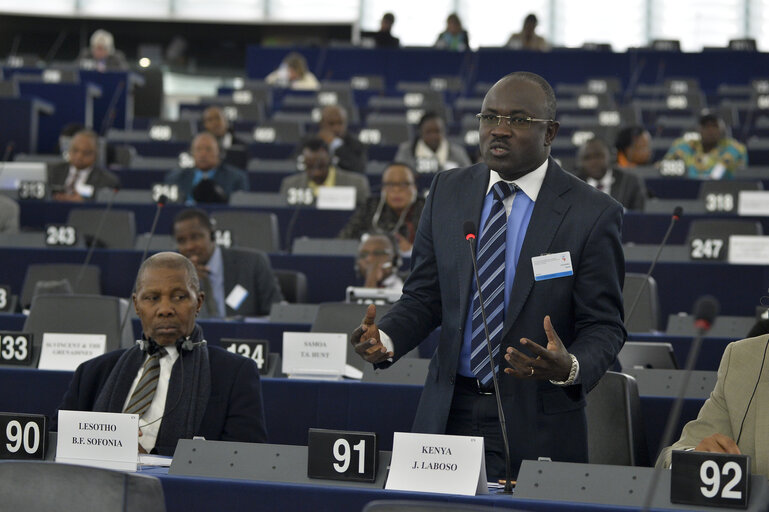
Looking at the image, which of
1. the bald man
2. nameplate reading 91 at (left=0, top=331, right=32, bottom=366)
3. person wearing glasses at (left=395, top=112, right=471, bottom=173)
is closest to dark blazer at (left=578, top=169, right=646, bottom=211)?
person wearing glasses at (left=395, top=112, right=471, bottom=173)

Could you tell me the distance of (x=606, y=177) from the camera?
316 inches

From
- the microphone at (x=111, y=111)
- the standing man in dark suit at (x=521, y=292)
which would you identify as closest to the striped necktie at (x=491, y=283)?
the standing man in dark suit at (x=521, y=292)

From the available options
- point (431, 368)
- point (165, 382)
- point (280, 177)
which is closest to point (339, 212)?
point (280, 177)

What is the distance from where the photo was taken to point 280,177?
Answer: 929 cm

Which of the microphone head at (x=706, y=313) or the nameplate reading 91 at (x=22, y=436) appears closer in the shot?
the microphone head at (x=706, y=313)

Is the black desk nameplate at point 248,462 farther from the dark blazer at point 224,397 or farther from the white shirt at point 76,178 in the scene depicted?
the white shirt at point 76,178

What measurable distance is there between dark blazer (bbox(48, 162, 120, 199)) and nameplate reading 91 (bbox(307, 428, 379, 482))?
599 centimetres

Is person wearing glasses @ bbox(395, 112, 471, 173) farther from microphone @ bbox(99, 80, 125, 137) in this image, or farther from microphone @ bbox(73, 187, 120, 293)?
microphone @ bbox(99, 80, 125, 137)

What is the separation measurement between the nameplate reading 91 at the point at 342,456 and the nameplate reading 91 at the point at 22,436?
2.13 ft

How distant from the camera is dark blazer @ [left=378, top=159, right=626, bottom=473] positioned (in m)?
2.70

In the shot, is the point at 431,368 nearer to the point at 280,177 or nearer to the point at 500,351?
the point at 500,351

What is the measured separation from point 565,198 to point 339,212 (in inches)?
198

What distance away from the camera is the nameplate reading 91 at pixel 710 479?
2340mm

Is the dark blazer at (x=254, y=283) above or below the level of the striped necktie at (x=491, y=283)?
below
